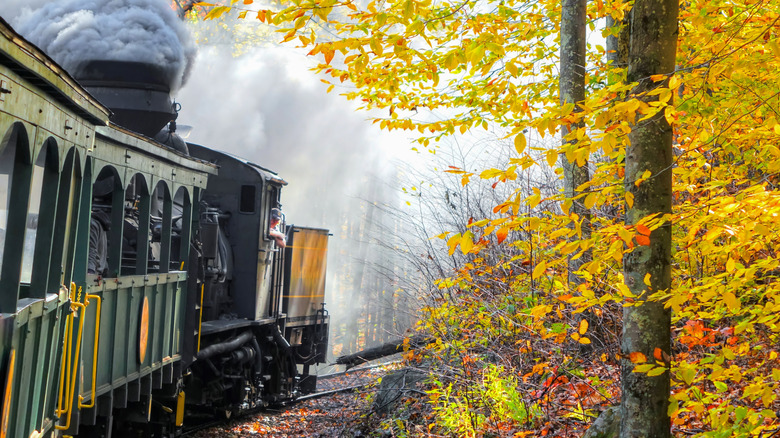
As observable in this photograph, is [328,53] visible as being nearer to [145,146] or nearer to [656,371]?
[656,371]

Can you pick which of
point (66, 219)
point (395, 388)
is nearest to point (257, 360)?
point (395, 388)

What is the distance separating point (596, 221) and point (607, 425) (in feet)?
6.71

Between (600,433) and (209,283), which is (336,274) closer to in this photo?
(209,283)

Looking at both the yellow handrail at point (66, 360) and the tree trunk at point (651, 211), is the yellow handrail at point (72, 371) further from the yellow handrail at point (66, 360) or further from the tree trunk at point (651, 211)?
the tree trunk at point (651, 211)

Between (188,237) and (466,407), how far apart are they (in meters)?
3.74

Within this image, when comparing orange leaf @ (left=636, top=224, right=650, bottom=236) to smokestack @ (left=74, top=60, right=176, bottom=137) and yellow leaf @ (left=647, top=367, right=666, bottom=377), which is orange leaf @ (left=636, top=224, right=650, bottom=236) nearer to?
yellow leaf @ (left=647, top=367, right=666, bottom=377)

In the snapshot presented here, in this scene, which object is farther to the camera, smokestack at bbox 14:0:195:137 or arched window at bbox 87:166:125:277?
smokestack at bbox 14:0:195:137

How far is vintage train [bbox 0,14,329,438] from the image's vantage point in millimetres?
3250

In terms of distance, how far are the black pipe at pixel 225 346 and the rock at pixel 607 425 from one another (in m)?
5.83

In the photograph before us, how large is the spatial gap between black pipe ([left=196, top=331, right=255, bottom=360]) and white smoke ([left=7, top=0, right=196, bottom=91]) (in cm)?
351

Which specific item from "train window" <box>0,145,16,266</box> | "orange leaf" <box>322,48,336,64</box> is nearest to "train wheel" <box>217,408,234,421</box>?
"train window" <box>0,145,16,266</box>

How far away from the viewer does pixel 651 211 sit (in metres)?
3.68

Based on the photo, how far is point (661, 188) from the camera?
12.1 feet

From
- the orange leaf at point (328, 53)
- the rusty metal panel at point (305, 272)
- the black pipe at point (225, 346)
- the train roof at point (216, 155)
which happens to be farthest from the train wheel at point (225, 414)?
the orange leaf at point (328, 53)
